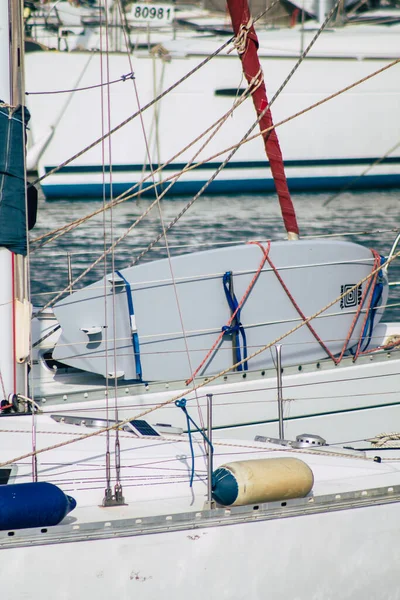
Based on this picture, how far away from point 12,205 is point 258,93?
250 centimetres

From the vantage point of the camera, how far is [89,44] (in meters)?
27.9

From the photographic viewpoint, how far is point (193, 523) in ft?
15.5

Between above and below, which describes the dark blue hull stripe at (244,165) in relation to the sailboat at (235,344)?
above

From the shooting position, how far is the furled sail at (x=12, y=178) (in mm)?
5977

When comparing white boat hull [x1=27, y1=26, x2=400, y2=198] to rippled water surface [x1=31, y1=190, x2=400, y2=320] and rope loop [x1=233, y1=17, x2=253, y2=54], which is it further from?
rope loop [x1=233, y1=17, x2=253, y2=54]

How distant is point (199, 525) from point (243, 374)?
2924 millimetres

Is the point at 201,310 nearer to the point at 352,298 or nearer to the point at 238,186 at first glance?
the point at 352,298

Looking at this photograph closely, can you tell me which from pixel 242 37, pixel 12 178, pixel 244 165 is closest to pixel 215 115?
pixel 244 165

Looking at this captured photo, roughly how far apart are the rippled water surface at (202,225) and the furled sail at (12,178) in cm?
792

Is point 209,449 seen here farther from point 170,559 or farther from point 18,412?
point 18,412

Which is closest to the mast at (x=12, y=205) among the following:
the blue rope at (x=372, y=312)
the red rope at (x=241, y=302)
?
the red rope at (x=241, y=302)

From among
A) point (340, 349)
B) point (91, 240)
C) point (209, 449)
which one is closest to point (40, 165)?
point (91, 240)

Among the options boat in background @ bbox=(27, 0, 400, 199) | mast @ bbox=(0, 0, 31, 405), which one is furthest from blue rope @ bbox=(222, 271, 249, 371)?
boat in background @ bbox=(27, 0, 400, 199)

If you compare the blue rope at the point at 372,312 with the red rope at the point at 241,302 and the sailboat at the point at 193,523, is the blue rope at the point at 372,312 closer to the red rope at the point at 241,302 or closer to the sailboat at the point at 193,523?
the red rope at the point at 241,302
